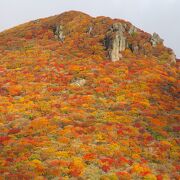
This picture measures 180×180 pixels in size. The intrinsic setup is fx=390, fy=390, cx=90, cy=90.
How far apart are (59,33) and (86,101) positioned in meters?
29.7

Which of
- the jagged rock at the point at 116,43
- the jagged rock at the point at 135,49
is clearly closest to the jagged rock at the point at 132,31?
the jagged rock at the point at 116,43

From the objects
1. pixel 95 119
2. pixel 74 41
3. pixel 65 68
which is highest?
pixel 74 41

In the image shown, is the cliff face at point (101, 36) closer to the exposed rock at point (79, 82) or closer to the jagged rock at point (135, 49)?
the jagged rock at point (135, 49)

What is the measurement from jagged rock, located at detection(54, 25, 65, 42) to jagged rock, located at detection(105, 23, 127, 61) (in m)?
10.0

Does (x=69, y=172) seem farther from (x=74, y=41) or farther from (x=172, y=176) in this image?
(x=74, y=41)

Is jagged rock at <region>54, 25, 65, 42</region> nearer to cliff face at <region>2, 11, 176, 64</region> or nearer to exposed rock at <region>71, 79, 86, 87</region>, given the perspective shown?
cliff face at <region>2, 11, 176, 64</region>

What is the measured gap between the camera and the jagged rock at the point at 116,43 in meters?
66.9

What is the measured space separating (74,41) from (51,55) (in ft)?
24.9

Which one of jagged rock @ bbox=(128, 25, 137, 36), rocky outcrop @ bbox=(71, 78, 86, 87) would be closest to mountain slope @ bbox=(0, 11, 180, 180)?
rocky outcrop @ bbox=(71, 78, 86, 87)

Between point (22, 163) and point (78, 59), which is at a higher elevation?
point (78, 59)

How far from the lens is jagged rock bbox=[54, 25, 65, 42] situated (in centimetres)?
7550

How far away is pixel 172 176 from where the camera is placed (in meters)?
34.6

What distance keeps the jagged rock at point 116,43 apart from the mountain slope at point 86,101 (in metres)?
0.18

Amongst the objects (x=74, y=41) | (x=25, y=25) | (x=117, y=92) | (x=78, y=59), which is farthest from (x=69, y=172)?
(x=25, y=25)
